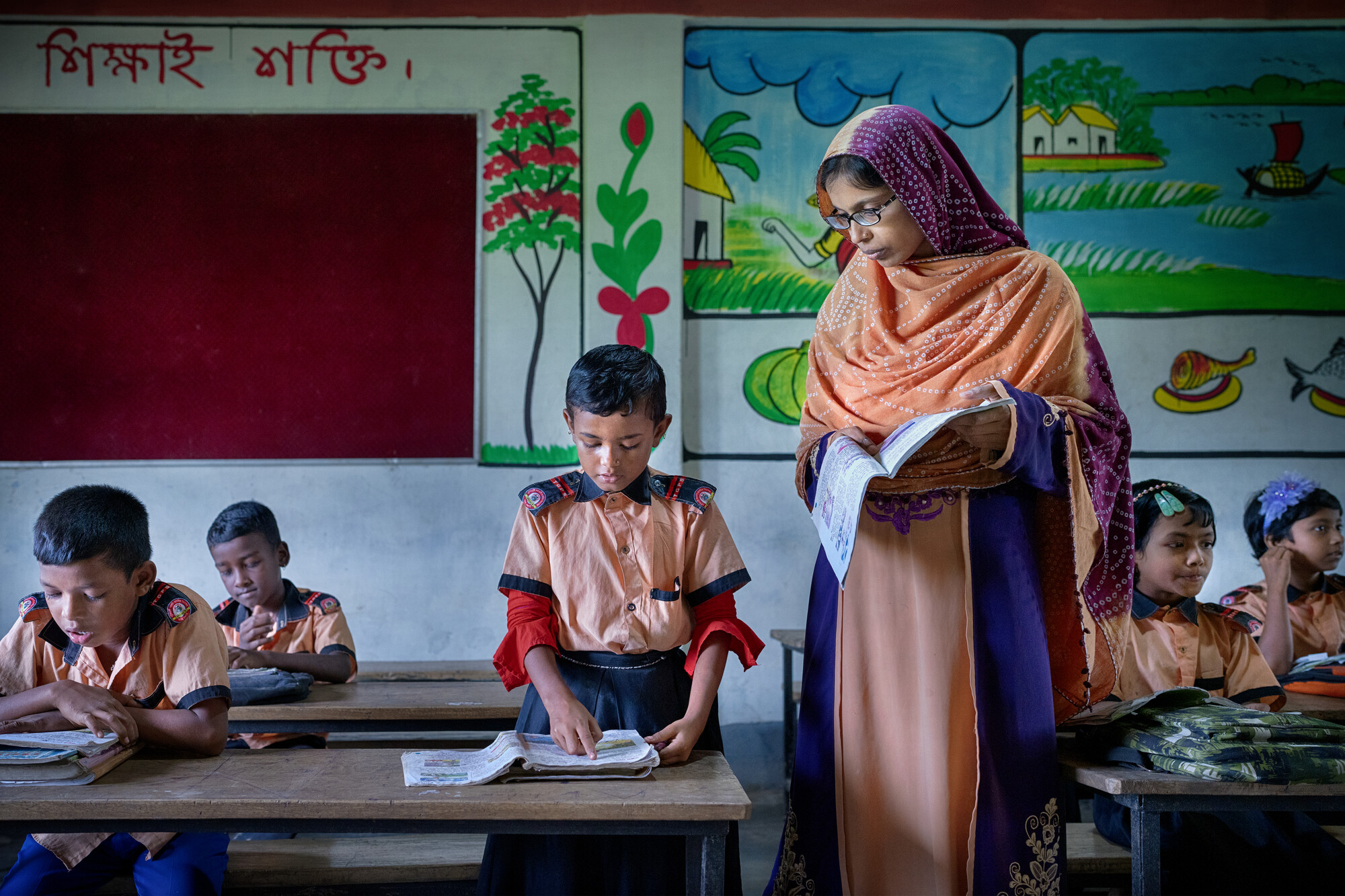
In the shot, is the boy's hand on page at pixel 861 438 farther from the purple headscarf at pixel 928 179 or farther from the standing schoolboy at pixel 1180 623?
the standing schoolboy at pixel 1180 623

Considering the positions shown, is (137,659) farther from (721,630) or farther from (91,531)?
(721,630)

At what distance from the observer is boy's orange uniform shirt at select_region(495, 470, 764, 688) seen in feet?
5.78

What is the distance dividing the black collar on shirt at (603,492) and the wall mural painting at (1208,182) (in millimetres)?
3322

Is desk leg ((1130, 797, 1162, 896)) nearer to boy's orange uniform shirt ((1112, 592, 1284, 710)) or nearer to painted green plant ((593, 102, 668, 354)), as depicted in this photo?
boy's orange uniform shirt ((1112, 592, 1284, 710))

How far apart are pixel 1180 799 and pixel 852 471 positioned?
0.71 metres

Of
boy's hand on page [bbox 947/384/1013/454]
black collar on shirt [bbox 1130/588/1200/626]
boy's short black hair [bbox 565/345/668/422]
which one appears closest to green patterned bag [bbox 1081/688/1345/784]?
boy's hand on page [bbox 947/384/1013/454]

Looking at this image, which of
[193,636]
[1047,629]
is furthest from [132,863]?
[1047,629]

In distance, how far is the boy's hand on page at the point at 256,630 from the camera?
9.87ft

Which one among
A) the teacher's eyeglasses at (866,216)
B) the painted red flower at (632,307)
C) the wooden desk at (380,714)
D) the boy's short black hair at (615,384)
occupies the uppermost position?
the painted red flower at (632,307)

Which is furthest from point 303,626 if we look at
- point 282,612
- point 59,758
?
point 59,758

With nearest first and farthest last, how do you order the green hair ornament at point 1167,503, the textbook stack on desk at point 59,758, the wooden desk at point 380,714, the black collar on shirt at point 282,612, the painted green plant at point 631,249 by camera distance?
1. the textbook stack on desk at point 59,758
2. the wooden desk at point 380,714
3. the green hair ornament at point 1167,503
4. the black collar on shirt at point 282,612
5. the painted green plant at point 631,249

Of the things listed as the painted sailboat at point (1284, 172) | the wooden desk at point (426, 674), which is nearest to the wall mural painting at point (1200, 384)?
the painted sailboat at point (1284, 172)

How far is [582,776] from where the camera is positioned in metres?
1.50

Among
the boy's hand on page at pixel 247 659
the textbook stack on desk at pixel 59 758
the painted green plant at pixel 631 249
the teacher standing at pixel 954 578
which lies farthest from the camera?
the painted green plant at pixel 631 249
